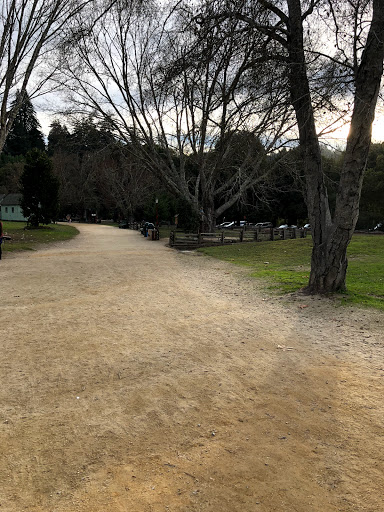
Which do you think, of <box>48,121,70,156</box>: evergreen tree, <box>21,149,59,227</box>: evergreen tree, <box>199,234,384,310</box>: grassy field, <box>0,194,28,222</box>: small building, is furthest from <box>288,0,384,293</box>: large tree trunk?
<box>0,194,28,222</box>: small building

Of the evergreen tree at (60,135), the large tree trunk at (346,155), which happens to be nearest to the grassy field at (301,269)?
the large tree trunk at (346,155)

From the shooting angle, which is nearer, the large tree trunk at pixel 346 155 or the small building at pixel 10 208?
the large tree trunk at pixel 346 155

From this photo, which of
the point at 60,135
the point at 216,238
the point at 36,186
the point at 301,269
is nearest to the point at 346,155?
the point at 301,269

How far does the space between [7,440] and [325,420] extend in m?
2.83

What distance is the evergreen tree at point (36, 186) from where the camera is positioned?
33469mm

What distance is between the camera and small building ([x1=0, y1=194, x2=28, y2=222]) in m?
62.6

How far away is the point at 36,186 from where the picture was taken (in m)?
33.5

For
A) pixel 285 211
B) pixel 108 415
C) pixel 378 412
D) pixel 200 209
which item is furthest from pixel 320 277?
pixel 285 211

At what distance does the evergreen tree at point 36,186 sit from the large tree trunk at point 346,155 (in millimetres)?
30342

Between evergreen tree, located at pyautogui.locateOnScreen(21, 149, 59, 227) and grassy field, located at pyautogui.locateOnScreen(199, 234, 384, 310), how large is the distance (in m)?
21.0

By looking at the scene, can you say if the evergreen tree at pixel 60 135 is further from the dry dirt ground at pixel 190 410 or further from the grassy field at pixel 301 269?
the dry dirt ground at pixel 190 410

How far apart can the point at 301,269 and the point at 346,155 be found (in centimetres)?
629

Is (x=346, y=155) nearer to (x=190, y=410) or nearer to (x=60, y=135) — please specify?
(x=190, y=410)

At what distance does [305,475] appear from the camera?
267 cm
